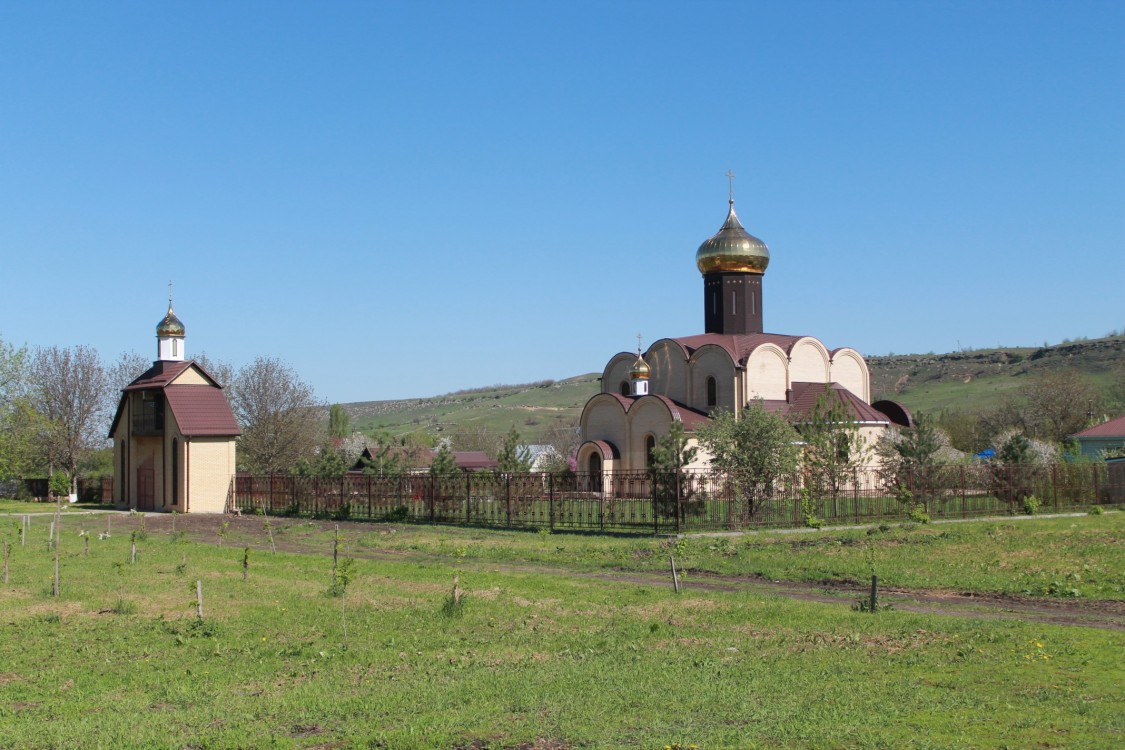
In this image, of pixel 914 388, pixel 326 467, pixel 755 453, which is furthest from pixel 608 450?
pixel 914 388

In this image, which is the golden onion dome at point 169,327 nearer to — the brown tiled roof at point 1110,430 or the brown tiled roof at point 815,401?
the brown tiled roof at point 815,401

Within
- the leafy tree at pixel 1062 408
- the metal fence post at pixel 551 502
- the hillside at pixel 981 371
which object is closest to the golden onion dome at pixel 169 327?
the metal fence post at pixel 551 502

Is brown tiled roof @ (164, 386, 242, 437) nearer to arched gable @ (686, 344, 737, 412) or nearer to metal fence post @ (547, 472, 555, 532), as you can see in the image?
metal fence post @ (547, 472, 555, 532)

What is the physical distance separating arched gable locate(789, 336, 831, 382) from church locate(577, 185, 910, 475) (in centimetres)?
4

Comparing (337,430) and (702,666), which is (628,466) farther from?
(337,430)

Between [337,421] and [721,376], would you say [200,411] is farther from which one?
[337,421]

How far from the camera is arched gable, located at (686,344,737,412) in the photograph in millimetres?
45875

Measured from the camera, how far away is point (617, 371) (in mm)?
51562

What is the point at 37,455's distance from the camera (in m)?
58.7

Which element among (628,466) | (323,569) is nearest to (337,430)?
(628,466)

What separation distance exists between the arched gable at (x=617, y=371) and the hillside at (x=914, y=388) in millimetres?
15800

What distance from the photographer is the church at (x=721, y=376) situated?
4559 centimetres

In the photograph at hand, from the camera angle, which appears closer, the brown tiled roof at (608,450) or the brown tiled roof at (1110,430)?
the brown tiled roof at (608,450)

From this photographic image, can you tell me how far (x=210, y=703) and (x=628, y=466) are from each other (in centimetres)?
3697
